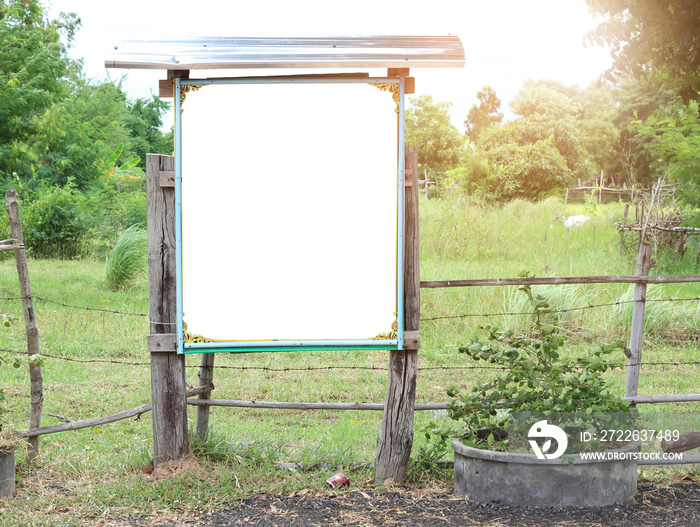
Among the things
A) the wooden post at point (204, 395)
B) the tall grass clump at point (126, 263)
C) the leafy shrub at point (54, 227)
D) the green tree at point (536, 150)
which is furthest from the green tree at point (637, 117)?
the wooden post at point (204, 395)

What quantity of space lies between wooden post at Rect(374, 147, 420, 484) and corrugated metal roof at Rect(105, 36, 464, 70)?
582mm

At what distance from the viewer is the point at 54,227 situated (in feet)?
51.0

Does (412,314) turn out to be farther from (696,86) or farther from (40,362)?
(696,86)

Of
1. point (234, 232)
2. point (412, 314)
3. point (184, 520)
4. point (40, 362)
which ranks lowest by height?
point (184, 520)

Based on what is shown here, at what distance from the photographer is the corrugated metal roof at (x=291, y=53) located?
11.4 feet

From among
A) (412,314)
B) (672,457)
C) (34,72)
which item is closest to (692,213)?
(672,457)

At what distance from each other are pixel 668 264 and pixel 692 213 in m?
1.41

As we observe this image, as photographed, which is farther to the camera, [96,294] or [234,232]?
[96,294]

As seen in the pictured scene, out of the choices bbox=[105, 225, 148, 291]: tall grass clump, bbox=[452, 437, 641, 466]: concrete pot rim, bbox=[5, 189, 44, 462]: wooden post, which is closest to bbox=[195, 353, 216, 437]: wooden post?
bbox=[5, 189, 44, 462]: wooden post

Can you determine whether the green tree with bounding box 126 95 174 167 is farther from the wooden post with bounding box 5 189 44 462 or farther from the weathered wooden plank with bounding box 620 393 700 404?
the weathered wooden plank with bounding box 620 393 700 404

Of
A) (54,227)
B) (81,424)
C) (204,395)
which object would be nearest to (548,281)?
(204,395)

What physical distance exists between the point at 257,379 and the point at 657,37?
6.58 metres

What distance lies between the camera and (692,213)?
10234mm

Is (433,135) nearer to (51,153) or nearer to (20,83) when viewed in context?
(51,153)
